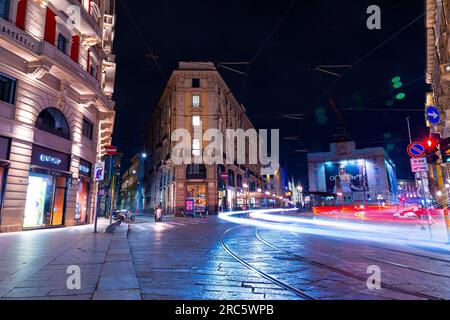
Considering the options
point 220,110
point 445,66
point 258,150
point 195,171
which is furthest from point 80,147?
point 258,150

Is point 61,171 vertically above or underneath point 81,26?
underneath

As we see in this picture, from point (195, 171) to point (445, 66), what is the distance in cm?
2850

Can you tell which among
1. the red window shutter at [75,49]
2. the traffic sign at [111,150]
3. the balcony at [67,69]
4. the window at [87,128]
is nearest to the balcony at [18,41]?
the balcony at [67,69]

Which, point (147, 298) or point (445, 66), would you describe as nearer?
point (147, 298)

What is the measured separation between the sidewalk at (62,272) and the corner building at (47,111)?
6669 millimetres

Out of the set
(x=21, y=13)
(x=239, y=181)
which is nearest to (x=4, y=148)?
(x=21, y=13)

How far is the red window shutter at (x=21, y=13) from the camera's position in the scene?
47.0 ft

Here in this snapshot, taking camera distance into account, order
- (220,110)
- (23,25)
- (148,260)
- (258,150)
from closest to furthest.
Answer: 1. (148,260)
2. (23,25)
3. (220,110)
4. (258,150)

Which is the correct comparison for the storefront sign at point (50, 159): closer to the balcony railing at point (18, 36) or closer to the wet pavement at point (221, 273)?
the balcony railing at point (18, 36)

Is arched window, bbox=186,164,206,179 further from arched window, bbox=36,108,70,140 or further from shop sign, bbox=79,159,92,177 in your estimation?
arched window, bbox=36,108,70,140

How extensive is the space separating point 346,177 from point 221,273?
10178 centimetres

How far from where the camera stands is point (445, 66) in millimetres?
19953

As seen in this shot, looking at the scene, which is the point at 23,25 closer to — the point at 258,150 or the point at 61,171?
the point at 61,171
